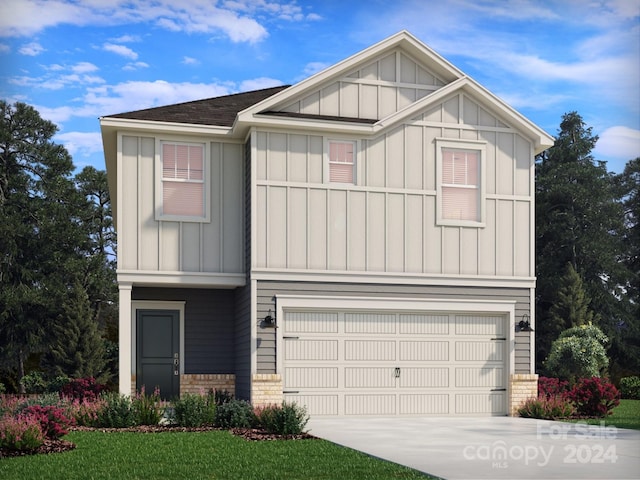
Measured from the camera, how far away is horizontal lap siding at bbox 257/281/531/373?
1731 cm

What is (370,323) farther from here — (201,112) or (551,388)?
(201,112)

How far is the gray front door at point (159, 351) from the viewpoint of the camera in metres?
19.1

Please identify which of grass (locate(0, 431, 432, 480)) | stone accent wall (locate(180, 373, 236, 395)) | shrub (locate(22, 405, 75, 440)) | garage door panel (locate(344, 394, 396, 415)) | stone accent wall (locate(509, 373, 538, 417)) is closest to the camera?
grass (locate(0, 431, 432, 480))

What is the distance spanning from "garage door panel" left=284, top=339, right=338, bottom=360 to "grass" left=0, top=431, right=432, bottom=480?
195 inches

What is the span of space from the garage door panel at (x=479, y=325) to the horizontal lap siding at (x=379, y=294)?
1.38 ft

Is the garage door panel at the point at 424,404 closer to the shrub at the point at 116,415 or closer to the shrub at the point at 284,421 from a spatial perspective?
the shrub at the point at 284,421

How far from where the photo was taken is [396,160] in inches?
722

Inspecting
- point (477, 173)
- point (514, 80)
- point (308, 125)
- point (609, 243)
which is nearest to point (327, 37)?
point (514, 80)

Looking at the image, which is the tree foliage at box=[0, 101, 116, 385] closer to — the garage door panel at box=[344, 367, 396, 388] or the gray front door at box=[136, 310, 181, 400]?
the gray front door at box=[136, 310, 181, 400]

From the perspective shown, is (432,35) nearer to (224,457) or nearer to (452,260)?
(224,457)

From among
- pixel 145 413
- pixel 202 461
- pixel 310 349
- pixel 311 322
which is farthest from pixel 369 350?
pixel 202 461

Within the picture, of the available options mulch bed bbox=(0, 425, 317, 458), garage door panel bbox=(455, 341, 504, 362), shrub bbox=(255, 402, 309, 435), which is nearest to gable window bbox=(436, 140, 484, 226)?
garage door panel bbox=(455, 341, 504, 362)

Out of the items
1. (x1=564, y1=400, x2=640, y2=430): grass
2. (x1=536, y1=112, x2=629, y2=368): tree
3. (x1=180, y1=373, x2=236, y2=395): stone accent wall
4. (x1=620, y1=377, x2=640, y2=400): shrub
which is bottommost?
(x1=620, y1=377, x2=640, y2=400): shrub

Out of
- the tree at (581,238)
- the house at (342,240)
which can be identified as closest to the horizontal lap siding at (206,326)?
the house at (342,240)
